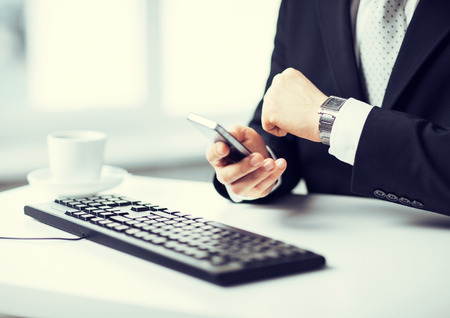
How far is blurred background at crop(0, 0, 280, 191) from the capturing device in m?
2.34

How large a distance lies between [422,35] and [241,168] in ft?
1.49

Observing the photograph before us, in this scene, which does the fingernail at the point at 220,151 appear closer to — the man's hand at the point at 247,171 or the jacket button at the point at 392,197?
the man's hand at the point at 247,171

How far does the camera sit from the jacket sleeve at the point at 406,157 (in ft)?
3.20

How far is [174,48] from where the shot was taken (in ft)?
9.14

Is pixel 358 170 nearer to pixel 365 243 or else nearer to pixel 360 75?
pixel 365 243

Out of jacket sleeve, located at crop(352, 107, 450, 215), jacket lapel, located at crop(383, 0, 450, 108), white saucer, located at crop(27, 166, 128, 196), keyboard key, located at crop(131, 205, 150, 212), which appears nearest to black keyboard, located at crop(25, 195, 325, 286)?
keyboard key, located at crop(131, 205, 150, 212)

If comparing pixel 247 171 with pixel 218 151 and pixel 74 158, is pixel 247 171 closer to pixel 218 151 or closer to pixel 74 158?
pixel 218 151

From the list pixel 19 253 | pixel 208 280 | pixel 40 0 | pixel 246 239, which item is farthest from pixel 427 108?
pixel 40 0

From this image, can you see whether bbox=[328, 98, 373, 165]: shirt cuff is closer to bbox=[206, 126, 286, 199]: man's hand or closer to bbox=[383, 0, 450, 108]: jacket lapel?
bbox=[206, 126, 286, 199]: man's hand

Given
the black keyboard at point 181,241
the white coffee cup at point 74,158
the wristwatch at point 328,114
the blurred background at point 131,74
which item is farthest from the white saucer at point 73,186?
the blurred background at point 131,74

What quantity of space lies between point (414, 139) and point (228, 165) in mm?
317

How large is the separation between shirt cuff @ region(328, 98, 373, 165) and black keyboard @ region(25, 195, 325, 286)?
0.98ft

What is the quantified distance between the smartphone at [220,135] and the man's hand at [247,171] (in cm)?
1

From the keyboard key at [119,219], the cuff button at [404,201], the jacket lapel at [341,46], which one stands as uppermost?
the jacket lapel at [341,46]
